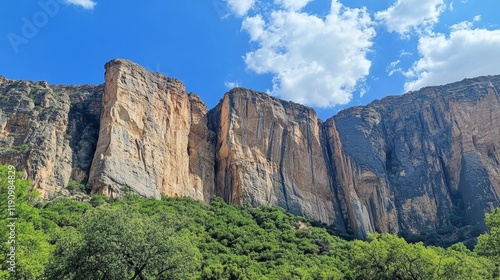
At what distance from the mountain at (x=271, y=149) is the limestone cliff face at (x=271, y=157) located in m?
0.27

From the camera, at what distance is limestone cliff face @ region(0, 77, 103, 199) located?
67000mm

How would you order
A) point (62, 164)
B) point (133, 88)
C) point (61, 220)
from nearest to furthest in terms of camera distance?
point (61, 220) < point (62, 164) < point (133, 88)

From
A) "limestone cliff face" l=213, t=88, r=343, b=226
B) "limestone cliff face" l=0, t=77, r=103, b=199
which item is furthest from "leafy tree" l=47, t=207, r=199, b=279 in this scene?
"limestone cliff face" l=213, t=88, r=343, b=226

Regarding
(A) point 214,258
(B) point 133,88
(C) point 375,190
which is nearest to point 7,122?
(B) point 133,88

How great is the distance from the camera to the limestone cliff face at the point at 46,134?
67.0 m

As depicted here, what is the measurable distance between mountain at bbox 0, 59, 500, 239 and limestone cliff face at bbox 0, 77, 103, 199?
23cm

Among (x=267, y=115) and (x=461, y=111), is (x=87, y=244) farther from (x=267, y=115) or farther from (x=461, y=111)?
(x=461, y=111)

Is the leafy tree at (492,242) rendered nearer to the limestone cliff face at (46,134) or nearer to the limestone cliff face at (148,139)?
the limestone cliff face at (148,139)

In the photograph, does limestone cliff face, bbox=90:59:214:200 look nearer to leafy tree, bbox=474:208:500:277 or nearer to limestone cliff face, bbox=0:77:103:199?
limestone cliff face, bbox=0:77:103:199

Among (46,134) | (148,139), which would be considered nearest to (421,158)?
(148,139)

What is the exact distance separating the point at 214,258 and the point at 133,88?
42.4 m

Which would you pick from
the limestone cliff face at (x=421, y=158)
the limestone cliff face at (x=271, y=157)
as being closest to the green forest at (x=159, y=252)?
the limestone cliff face at (x=271, y=157)

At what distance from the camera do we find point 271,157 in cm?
9850

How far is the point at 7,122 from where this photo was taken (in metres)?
73.4
